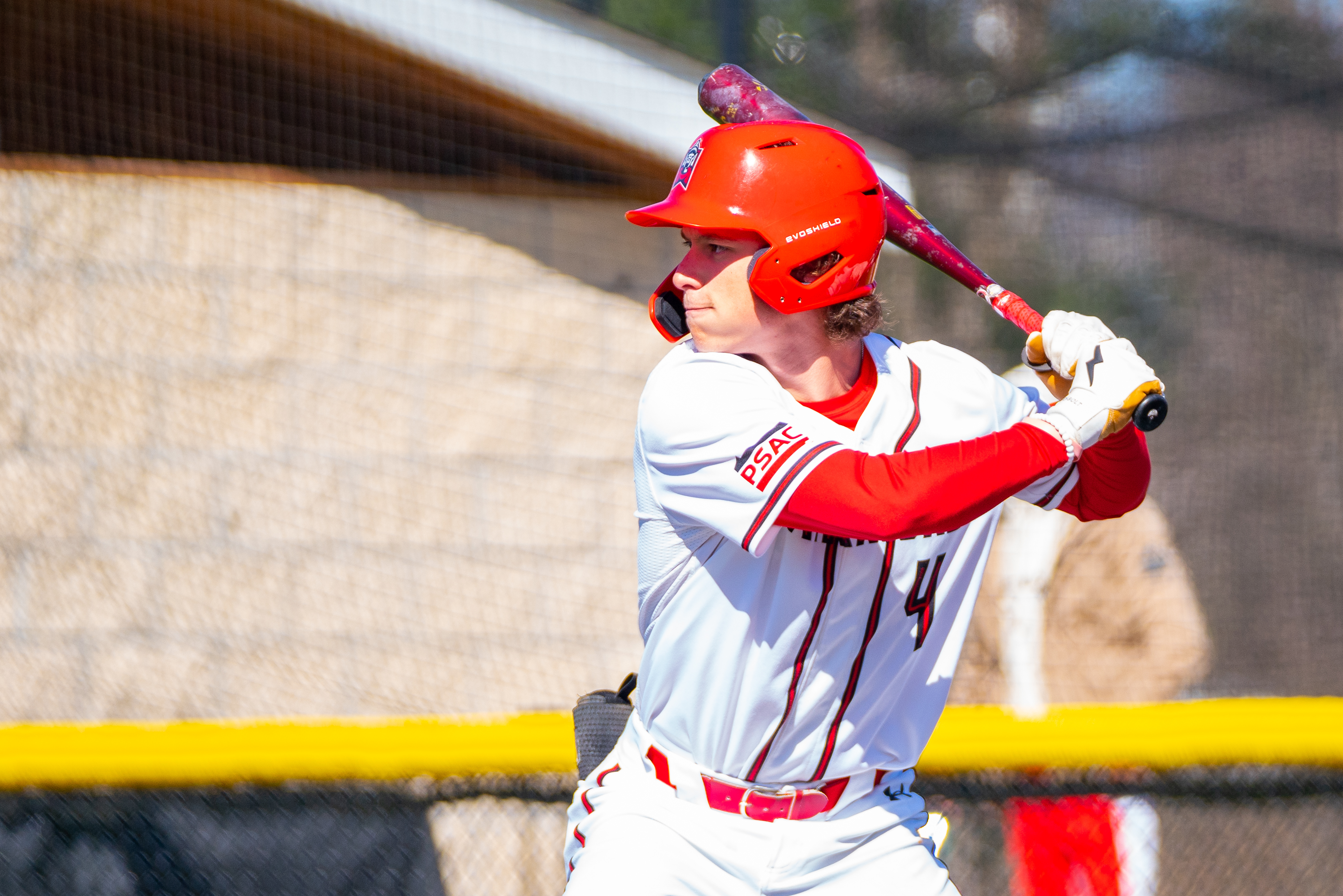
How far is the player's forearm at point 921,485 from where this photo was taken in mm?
1259

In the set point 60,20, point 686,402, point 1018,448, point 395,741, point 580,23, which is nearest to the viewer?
point 1018,448

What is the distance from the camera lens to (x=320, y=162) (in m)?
4.37

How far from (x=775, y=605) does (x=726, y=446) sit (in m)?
0.26

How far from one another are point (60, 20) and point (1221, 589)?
5.07 metres

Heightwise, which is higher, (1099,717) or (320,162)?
(320,162)

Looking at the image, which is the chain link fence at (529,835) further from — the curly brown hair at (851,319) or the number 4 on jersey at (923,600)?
the curly brown hair at (851,319)

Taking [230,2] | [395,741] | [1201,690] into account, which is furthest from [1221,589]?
[230,2]

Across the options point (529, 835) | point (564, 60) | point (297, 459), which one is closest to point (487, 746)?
point (529, 835)

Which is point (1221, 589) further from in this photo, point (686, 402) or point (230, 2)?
point (230, 2)

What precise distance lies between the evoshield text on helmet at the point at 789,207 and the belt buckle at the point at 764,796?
0.65 m

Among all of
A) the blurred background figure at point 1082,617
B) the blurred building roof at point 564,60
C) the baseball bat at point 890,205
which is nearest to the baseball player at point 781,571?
the baseball bat at point 890,205

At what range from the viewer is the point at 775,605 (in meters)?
1.48

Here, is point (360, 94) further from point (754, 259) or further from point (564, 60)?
point (754, 259)

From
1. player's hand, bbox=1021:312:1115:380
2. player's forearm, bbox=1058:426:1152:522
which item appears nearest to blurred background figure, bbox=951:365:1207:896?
player's forearm, bbox=1058:426:1152:522
